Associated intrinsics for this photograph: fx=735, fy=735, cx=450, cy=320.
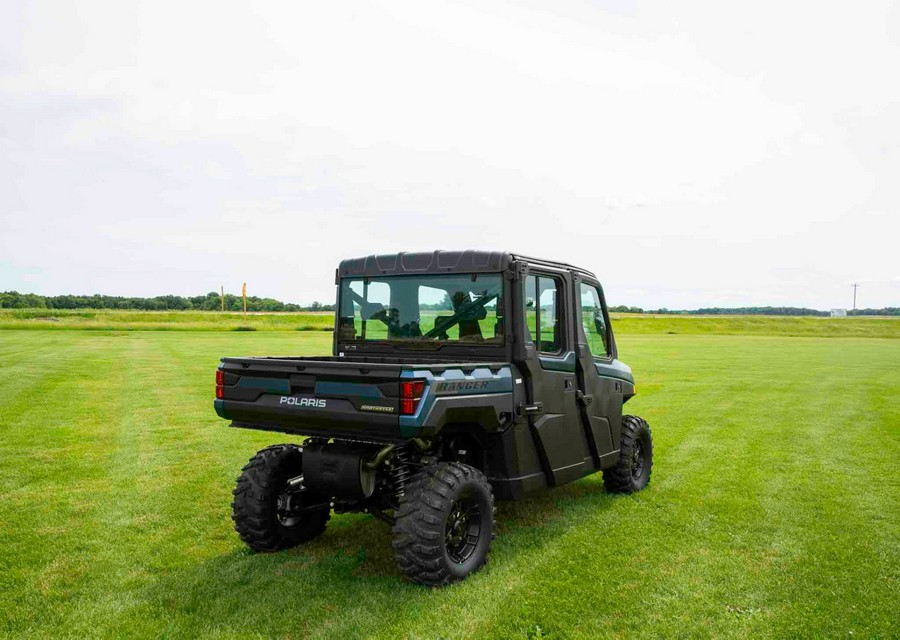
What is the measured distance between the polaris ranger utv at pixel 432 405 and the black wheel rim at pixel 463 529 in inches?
0.4

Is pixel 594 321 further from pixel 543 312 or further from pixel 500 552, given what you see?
pixel 500 552

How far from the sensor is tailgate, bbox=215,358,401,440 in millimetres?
5191

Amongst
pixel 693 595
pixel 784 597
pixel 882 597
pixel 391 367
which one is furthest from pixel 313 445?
pixel 882 597

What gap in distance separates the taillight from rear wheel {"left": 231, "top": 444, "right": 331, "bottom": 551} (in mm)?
1638

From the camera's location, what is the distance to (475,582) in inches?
215

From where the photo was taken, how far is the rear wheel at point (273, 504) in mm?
6070

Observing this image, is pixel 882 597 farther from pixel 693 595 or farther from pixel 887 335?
pixel 887 335

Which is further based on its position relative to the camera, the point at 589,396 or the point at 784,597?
the point at 589,396

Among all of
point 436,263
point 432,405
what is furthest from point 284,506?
point 436,263

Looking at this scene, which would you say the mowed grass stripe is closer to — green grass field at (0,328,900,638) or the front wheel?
green grass field at (0,328,900,638)

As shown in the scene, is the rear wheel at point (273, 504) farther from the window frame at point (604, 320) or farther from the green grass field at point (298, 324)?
the green grass field at point (298, 324)

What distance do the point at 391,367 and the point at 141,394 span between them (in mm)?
13514

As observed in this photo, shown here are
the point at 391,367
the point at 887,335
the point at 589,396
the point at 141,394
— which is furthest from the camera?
the point at 887,335

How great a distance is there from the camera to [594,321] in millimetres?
7625
